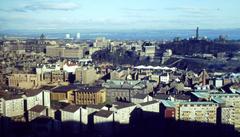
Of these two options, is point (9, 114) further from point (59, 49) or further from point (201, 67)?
point (59, 49)

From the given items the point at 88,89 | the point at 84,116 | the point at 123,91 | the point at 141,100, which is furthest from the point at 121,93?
the point at 84,116

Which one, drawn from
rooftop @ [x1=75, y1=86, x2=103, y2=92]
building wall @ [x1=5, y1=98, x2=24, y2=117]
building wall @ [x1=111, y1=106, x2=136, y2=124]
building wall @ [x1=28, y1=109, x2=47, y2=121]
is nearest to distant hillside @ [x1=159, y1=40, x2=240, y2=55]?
rooftop @ [x1=75, y1=86, x2=103, y2=92]

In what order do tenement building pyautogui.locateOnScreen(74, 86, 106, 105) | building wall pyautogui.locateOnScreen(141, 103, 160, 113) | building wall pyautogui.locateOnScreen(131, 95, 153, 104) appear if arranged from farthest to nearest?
tenement building pyautogui.locateOnScreen(74, 86, 106, 105), building wall pyautogui.locateOnScreen(131, 95, 153, 104), building wall pyautogui.locateOnScreen(141, 103, 160, 113)

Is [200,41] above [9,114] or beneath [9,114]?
above

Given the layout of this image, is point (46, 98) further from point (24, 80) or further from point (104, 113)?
point (24, 80)

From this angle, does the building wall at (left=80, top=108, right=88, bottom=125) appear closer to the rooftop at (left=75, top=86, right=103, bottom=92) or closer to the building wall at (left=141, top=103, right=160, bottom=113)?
the building wall at (left=141, top=103, right=160, bottom=113)

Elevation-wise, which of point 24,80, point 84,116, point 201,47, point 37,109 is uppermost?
point 201,47

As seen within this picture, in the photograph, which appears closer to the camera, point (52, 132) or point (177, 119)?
point (52, 132)

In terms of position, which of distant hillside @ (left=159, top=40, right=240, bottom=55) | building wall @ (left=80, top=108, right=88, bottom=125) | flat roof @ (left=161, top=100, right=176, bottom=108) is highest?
distant hillside @ (left=159, top=40, right=240, bottom=55)

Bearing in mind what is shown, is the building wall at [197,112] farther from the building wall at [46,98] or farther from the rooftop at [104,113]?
the building wall at [46,98]

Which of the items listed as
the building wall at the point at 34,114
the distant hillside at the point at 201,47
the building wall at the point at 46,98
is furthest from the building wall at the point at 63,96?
the distant hillside at the point at 201,47

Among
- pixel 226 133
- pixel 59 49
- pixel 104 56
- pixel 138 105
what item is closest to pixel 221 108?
pixel 226 133
